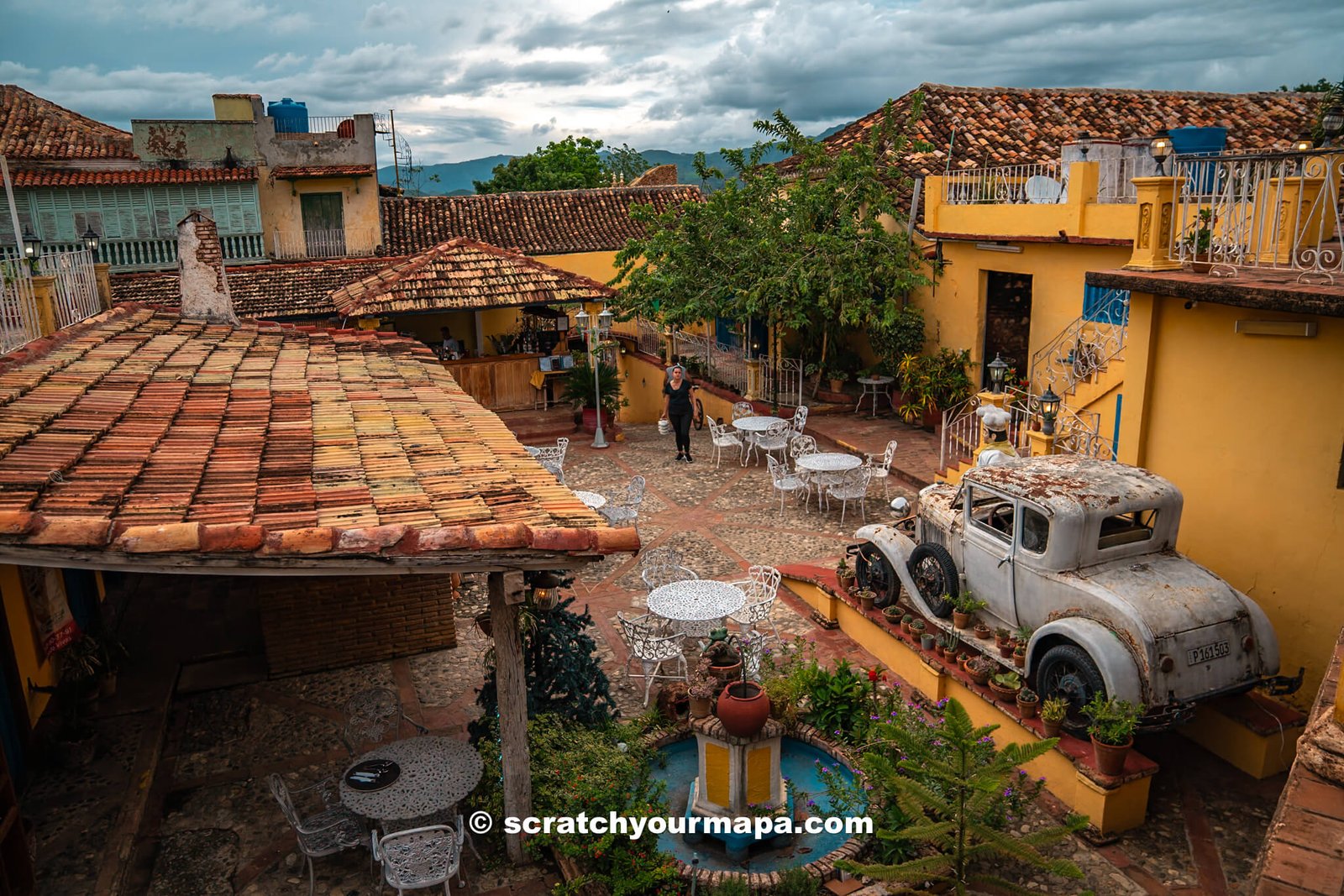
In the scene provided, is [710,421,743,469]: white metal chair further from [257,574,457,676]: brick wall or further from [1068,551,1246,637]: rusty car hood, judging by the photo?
[1068,551,1246,637]: rusty car hood

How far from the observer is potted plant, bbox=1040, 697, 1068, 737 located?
6.96 metres

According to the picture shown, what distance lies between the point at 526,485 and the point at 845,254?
39.2ft

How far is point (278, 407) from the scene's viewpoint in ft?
24.6

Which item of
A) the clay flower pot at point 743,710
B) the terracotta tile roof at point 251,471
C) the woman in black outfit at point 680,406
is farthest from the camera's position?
the woman in black outfit at point 680,406

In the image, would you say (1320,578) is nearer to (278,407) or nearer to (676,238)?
(278,407)

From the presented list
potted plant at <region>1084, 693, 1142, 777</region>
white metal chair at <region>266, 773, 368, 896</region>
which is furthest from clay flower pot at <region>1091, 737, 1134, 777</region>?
white metal chair at <region>266, 773, 368, 896</region>

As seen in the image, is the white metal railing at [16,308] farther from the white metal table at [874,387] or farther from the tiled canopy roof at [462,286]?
the white metal table at [874,387]

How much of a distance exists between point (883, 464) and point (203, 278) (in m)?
10.3

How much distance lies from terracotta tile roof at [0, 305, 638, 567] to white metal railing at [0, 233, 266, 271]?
19.4 meters

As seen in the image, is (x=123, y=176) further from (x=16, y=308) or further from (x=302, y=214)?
(x=16, y=308)

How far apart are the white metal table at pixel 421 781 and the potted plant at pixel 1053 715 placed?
4.24 meters

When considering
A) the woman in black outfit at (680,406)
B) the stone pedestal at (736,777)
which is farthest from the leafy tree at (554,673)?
the woman in black outfit at (680,406)

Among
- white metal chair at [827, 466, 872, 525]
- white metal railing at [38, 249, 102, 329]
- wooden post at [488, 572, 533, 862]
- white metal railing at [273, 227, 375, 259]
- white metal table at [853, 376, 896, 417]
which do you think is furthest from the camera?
white metal railing at [273, 227, 375, 259]

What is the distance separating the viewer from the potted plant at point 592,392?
19.6m
